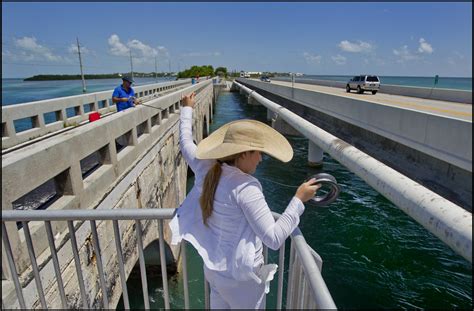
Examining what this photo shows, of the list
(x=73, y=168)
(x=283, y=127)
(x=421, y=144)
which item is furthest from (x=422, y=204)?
(x=283, y=127)

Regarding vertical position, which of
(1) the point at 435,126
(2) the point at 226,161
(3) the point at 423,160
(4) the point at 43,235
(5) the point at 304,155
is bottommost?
(5) the point at 304,155

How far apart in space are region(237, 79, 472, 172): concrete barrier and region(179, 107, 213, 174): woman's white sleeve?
5.43m

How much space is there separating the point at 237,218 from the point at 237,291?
49cm

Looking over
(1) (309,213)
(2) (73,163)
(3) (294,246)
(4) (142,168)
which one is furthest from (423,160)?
(2) (73,163)

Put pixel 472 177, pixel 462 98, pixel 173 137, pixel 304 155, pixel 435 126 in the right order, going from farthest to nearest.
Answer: pixel 304 155 → pixel 462 98 → pixel 173 137 → pixel 435 126 → pixel 472 177

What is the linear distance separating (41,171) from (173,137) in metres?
7.42

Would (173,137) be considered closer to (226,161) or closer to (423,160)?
(423,160)

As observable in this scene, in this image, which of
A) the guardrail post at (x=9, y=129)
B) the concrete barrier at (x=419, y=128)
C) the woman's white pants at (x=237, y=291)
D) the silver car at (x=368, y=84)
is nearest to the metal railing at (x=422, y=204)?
the concrete barrier at (x=419, y=128)

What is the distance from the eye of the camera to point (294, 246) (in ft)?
6.24

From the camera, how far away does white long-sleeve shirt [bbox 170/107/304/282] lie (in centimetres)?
175

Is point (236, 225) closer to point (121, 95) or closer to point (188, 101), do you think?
point (188, 101)

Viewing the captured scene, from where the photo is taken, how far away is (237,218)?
184cm

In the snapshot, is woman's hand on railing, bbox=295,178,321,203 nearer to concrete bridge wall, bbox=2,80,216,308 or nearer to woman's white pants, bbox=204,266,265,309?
woman's white pants, bbox=204,266,265,309

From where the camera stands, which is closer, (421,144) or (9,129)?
(421,144)
